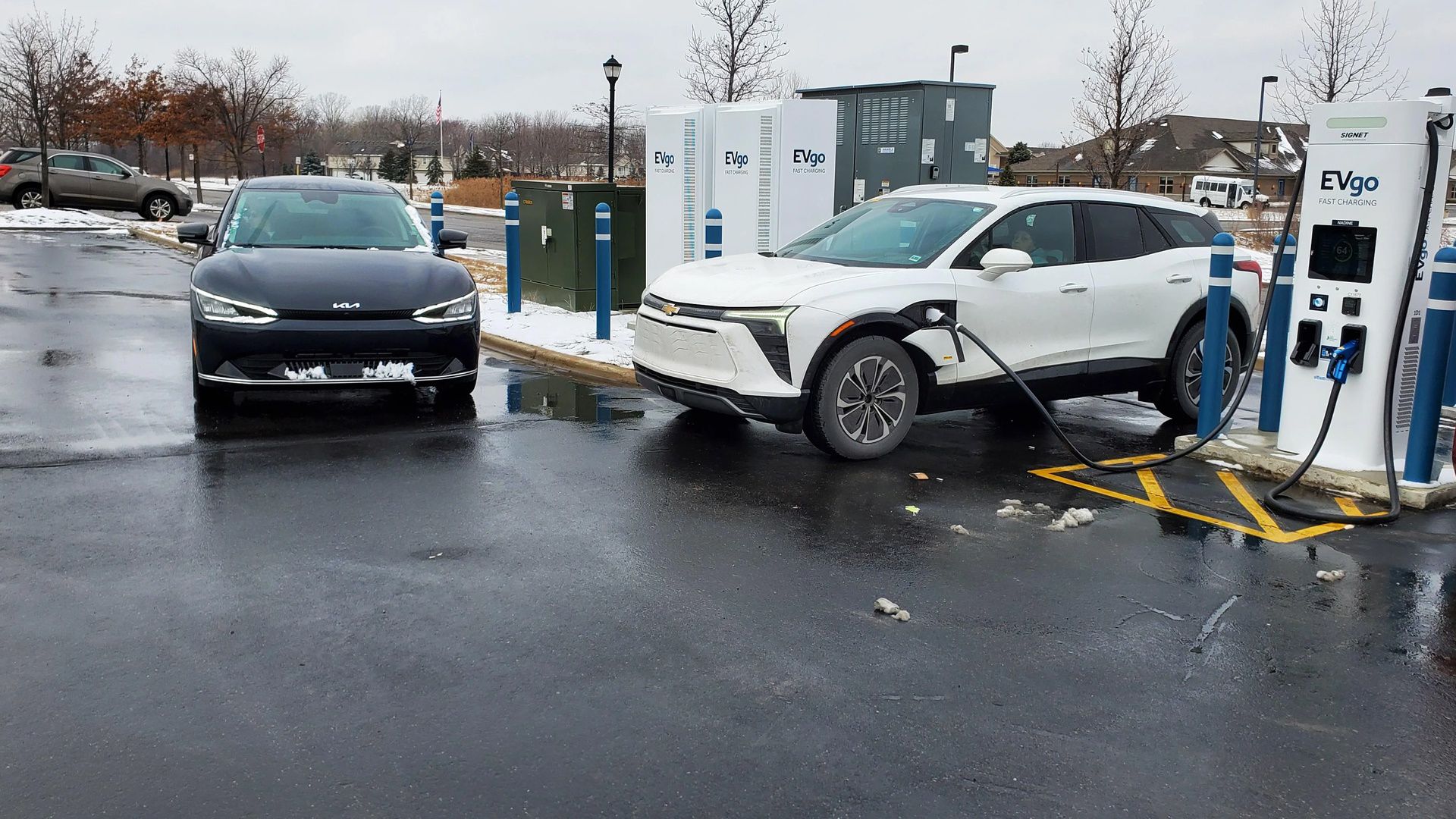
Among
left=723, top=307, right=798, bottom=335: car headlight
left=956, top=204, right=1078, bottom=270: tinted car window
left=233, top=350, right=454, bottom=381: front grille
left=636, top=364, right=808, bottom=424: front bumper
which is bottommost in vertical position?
left=636, top=364, right=808, bottom=424: front bumper

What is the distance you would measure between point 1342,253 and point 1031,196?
1.95 meters

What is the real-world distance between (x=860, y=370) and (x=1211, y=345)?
7.48 feet

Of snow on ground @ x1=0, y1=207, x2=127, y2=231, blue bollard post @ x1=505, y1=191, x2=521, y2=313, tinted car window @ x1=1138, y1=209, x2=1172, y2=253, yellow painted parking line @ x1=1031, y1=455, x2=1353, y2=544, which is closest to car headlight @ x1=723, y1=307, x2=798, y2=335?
yellow painted parking line @ x1=1031, y1=455, x2=1353, y2=544

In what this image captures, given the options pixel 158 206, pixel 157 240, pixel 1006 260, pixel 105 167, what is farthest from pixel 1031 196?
pixel 105 167

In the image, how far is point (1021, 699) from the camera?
402cm

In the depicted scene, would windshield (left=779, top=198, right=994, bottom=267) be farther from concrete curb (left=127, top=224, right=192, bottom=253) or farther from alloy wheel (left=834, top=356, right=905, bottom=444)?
concrete curb (left=127, top=224, right=192, bottom=253)

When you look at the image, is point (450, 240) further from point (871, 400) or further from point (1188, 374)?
point (1188, 374)

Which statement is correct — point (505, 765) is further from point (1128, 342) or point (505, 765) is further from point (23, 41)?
point (23, 41)

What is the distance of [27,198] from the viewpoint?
30.5 m

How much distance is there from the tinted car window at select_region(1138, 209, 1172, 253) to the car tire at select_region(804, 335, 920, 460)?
7.24 ft

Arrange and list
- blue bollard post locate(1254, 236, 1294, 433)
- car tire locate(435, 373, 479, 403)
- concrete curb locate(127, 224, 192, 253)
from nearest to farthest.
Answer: blue bollard post locate(1254, 236, 1294, 433)
car tire locate(435, 373, 479, 403)
concrete curb locate(127, 224, 192, 253)

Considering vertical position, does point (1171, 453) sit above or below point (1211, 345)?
below

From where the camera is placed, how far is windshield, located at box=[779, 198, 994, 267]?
775cm

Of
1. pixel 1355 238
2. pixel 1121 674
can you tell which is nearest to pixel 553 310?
pixel 1355 238
